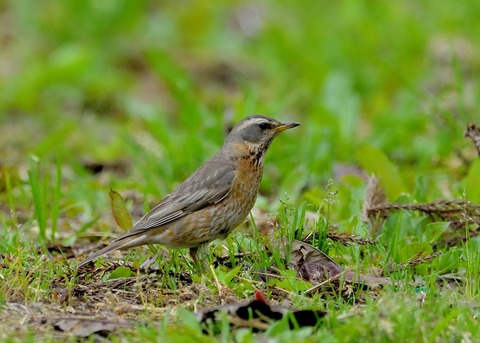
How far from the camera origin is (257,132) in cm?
779

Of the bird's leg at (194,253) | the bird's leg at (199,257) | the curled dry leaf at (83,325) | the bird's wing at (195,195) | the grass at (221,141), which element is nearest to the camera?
the curled dry leaf at (83,325)

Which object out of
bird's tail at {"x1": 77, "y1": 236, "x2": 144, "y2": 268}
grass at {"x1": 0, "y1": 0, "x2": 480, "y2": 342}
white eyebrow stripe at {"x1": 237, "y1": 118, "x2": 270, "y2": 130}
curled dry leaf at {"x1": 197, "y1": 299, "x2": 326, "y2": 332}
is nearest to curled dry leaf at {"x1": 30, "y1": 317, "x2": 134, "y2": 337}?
grass at {"x1": 0, "y1": 0, "x2": 480, "y2": 342}

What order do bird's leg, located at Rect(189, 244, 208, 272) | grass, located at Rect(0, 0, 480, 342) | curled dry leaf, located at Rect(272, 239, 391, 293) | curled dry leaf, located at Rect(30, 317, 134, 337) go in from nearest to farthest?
1. curled dry leaf, located at Rect(30, 317, 134, 337)
2. grass, located at Rect(0, 0, 480, 342)
3. curled dry leaf, located at Rect(272, 239, 391, 293)
4. bird's leg, located at Rect(189, 244, 208, 272)

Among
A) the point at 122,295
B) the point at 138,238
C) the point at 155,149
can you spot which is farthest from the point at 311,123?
the point at 122,295

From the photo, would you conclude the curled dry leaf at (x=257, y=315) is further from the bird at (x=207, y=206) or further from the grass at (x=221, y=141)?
the bird at (x=207, y=206)

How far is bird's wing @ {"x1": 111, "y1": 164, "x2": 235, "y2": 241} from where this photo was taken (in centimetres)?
718

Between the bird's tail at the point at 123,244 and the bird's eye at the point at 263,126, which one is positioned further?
the bird's eye at the point at 263,126

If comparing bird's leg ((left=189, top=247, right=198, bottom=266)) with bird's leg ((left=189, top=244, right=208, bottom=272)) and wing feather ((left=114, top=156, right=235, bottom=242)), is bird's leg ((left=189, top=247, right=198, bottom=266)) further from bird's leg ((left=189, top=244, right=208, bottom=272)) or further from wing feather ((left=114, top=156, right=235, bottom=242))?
wing feather ((left=114, top=156, right=235, bottom=242))

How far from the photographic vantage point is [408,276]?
6.26 meters

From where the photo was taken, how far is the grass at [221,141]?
5875 mm

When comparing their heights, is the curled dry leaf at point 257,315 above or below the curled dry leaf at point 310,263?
Result: above

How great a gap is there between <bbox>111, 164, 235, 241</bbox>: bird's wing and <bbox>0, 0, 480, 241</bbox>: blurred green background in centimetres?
70

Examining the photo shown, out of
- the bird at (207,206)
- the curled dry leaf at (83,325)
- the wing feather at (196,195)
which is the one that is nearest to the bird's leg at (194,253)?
the bird at (207,206)

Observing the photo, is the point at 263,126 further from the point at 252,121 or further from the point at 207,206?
the point at 207,206
